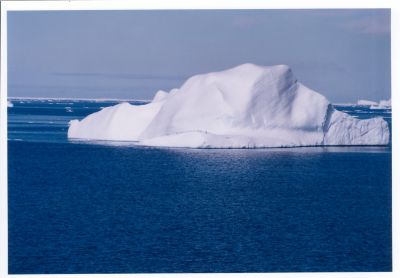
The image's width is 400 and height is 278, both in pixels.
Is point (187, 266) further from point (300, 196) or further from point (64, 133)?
point (64, 133)

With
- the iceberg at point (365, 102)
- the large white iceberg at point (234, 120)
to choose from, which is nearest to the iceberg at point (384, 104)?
the iceberg at point (365, 102)

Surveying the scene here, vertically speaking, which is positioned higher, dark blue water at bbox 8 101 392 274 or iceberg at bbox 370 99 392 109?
iceberg at bbox 370 99 392 109

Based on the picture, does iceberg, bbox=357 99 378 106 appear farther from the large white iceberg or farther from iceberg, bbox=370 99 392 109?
the large white iceberg

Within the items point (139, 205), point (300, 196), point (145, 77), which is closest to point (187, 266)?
point (139, 205)

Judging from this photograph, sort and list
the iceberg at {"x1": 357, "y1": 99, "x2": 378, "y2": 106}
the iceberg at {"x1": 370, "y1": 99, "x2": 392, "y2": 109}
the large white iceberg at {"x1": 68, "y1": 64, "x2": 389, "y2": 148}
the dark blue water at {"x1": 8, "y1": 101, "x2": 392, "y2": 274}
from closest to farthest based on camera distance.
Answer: the dark blue water at {"x1": 8, "y1": 101, "x2": 392, "y2": 274} → the iceberg at {"x1": 370, "y1": 99, "x2": 392, "y2": 109} → the iceberg at {"x1": 357, "y1": 99, "x2": 378, "y2": 106} → the large white iceberg at {"x1": 68, "y1": 64, "x2": 389, "y2": 148}

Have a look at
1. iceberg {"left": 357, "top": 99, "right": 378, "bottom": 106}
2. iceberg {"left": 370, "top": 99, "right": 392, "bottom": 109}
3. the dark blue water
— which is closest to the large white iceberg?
the dark blue water

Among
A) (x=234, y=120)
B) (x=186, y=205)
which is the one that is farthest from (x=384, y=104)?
(x=186, y=205)

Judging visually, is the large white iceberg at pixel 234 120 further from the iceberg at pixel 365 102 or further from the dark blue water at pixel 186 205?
the iceberg at pixel 365 102

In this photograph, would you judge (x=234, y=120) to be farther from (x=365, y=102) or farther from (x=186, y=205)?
(x=365, y=102)
